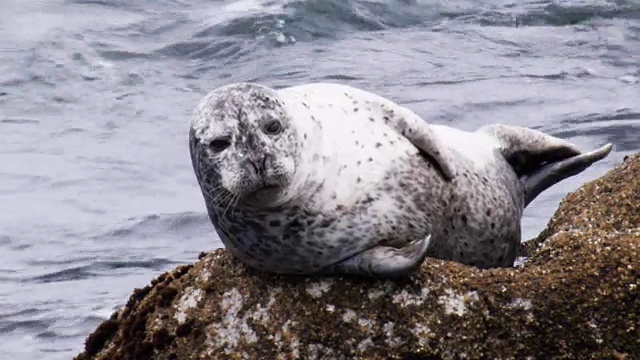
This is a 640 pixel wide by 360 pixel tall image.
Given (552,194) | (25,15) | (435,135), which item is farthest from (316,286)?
(25,15)

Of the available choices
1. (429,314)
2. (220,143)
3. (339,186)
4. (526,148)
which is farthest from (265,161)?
(526,148)

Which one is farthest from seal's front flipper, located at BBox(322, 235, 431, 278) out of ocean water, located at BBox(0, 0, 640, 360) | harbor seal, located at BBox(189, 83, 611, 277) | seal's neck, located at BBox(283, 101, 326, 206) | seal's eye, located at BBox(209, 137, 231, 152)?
ocean water, located at BBox(0, 0, 640, 360)

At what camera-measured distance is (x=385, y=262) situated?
19.0 feet

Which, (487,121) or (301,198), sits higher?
(301,198)

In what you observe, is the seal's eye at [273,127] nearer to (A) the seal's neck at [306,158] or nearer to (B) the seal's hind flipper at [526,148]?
(A) the seal's neck at [306,158]

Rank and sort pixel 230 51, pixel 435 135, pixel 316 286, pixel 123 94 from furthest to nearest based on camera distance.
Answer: pixel 230 51, pixel 123 94, pixel 435 135, pixel 316 286

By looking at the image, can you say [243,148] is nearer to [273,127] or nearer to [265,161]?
[265,161]

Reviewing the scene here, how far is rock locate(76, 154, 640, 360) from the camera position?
18.8ft

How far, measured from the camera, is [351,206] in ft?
19.8

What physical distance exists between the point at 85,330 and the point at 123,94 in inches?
243

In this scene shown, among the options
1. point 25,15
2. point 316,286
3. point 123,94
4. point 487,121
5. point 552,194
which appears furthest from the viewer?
point 25,15

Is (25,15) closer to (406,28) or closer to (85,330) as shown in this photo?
(406,28)

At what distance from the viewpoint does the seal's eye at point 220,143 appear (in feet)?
18.7

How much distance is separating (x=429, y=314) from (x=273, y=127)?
0.97 metres
